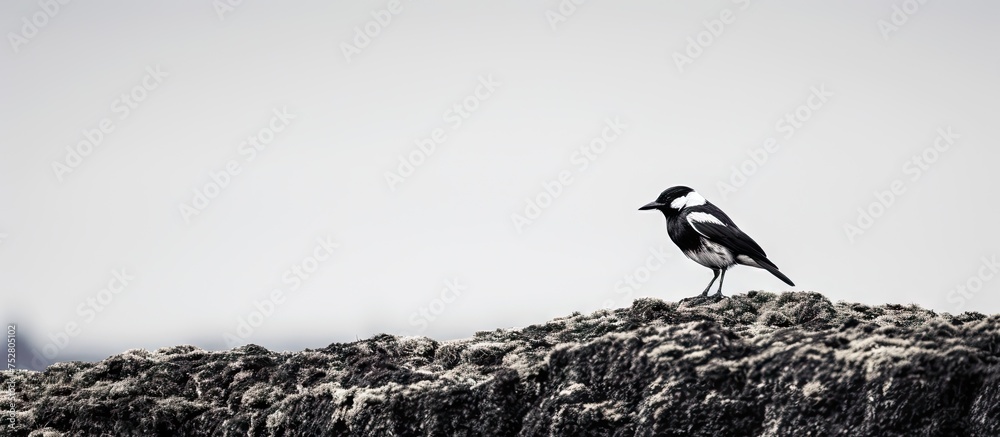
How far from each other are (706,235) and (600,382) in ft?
23.8

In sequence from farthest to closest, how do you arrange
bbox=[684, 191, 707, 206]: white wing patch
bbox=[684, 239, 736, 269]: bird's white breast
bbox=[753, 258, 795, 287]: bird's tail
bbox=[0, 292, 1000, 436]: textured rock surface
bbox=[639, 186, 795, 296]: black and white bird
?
bbox=[684, 191, 707, 206]: white wing patch → bbox=[684, 239, 736, 269]: bird's white breast → bbox=[639, 186, 795, 296]: black and white bird → bbox=[753, 258, 795, 287]: bird's tail → bbox=[0, 292, 1000, 436]: textured rock surface

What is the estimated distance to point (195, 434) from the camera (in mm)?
12492

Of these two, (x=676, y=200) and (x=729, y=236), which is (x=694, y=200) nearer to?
(x=676, y=200)

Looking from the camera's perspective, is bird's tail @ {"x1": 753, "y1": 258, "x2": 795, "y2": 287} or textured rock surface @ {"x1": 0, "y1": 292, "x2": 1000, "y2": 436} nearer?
textured rock surface @ {"x1": 0, "y1": 292, "x2": 1000, "y2": 436}

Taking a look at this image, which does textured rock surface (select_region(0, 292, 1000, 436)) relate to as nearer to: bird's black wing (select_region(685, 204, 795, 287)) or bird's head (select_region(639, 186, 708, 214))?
bird's black wing (select_region(685, 204, 795, 287))

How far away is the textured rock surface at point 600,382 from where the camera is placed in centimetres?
901

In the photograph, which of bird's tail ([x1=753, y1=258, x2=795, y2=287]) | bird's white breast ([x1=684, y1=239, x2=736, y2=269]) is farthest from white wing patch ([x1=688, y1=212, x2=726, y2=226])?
bird's tail ([x1=753, y1=258, x2=795, y2=287])

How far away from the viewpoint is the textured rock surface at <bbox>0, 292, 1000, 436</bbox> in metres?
9.01

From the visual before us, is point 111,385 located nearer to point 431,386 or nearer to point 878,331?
point 431,386

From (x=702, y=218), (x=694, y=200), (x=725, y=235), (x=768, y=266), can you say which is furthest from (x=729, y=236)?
(x=694, y=200)

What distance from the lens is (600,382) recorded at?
34.3ft

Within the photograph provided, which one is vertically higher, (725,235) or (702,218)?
(702,218)

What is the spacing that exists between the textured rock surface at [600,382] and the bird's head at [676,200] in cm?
300

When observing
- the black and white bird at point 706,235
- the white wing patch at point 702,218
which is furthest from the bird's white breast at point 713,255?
the white wing patch at point 702,218
